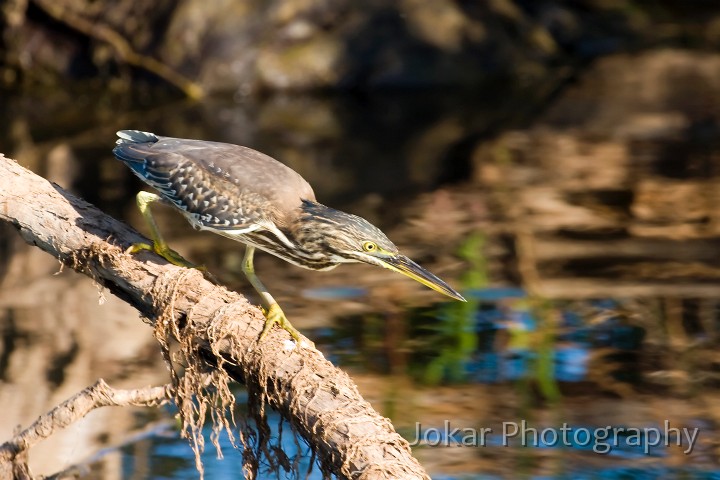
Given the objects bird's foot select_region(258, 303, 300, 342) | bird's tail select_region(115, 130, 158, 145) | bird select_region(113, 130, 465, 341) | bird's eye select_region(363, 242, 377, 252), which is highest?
bird's tail select_region(115, 130, 158, 145)

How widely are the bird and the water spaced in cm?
89

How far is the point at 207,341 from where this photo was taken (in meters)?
4.48

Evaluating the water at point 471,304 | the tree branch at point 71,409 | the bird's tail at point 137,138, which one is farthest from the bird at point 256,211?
the water at point 471,304

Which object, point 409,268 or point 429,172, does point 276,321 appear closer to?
point 409,268

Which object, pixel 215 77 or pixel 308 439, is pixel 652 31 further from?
pixel 308 439

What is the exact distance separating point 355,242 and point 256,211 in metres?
0.49

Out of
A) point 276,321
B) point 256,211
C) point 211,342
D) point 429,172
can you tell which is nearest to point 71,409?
point 211,342

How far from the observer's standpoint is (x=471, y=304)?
8.25m

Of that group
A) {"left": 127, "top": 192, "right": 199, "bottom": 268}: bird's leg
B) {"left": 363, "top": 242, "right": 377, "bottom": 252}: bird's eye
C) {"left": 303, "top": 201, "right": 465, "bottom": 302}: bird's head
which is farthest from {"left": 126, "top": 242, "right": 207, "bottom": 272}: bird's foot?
{"left": 363, "top": 242, "right": 377, "bottom": 252}: bird's eye

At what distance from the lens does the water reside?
621 centimetres

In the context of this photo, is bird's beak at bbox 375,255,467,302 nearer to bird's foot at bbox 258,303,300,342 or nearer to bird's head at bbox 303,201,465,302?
bird's head at bbox 303,201,465,302

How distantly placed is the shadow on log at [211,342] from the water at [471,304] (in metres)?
0.54

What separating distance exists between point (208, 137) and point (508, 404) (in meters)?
7.21

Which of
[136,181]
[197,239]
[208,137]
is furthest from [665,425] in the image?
[208,137]
